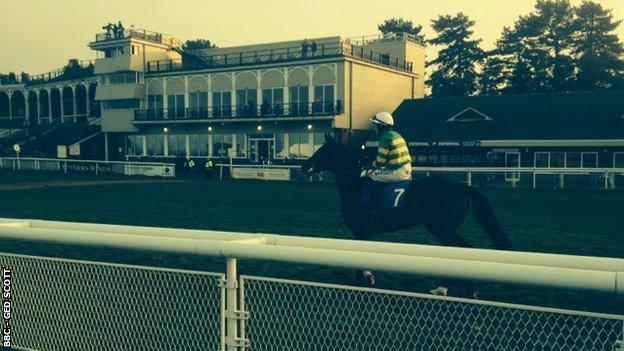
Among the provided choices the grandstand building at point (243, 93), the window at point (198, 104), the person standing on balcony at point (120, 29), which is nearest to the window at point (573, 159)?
the grandstand building at point (243, 93)

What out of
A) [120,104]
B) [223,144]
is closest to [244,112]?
[223,144]

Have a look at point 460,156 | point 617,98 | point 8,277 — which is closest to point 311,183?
point 460,156

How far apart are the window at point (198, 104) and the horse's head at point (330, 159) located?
38.9 meters

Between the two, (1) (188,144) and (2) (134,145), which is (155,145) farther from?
(1) (188,144)

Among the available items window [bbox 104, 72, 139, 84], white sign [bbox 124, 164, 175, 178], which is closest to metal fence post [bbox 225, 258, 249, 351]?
white sign [bbox 124, 164, 175, 178]

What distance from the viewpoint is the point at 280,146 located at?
43.0 m

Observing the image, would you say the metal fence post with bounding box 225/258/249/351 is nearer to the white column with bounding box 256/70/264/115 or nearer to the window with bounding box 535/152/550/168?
the window with bounding box 535/152/550/168

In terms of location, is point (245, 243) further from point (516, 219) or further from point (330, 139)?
point (516, 219)

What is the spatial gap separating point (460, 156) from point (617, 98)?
10131mm

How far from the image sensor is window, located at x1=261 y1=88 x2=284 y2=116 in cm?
4266

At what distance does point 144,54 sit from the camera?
50156 millimetres

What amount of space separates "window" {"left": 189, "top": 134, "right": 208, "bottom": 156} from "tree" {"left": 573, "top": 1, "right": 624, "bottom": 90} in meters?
32.9

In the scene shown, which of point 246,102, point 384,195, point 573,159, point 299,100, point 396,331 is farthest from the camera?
point 246,102

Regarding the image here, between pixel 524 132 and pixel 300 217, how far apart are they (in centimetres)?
2453
